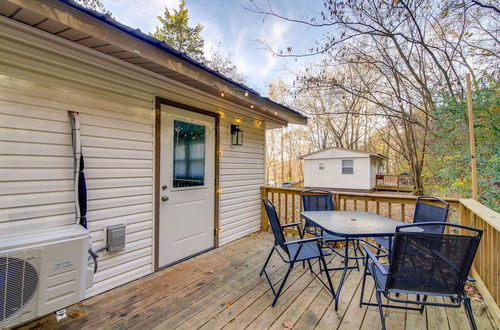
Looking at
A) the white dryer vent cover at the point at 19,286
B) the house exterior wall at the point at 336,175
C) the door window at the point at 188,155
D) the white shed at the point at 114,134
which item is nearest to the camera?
the white dryer vent cover at the point at 19,286

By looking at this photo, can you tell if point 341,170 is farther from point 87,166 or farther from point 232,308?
point 87,166

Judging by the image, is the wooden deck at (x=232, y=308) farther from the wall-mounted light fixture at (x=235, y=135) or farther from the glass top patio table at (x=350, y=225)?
the wall-mounted light fixture at (x=235, y=135)

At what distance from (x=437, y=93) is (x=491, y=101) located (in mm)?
1905

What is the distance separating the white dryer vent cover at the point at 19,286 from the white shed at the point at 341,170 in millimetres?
12833

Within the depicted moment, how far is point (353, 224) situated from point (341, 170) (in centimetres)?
1115

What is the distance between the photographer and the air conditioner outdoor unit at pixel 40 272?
146 cm

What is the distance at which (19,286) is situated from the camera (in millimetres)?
1495

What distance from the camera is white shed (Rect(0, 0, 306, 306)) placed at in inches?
69.8

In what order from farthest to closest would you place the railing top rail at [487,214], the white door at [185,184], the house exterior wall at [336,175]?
1. the house exterior wall at [336,175]
2. the white door at [185,184]
3. the railing top rail at [487,214]

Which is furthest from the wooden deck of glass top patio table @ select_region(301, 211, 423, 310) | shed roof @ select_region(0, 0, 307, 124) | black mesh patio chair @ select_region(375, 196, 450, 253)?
shed roof @ select_region(0, 0, 307, 124)

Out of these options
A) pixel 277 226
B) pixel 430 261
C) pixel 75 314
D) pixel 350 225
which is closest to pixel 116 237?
pixel 75 314

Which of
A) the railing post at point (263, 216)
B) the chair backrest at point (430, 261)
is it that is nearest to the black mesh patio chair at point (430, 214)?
the chair backrest at point (430, 261)

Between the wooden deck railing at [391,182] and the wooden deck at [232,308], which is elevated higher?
the wooden deck railing at [391,182]

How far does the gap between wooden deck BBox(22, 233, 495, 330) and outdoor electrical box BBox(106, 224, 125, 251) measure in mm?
472
